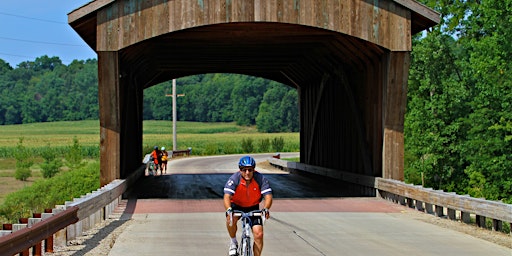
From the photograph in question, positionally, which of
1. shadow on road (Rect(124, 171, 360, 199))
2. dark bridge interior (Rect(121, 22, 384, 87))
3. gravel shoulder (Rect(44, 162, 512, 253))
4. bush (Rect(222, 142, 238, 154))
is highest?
dark bridge interior (Rect(121, 22, 384, 87))

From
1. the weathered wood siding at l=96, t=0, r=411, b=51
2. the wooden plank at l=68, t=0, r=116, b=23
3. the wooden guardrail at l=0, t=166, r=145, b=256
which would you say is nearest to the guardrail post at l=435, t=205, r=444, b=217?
the weathered wood siding at l=96, t=0, r=411, b=51

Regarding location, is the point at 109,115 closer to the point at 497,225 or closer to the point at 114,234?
the point at 114,234

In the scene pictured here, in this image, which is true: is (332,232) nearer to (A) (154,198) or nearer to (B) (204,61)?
(A) (154,198)

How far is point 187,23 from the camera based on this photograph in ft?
58.3

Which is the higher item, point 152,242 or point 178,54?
point 178,54

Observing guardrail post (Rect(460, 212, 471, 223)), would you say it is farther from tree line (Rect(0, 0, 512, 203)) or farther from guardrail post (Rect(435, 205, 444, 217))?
tree line (Rect(0, 0, 512, 203))

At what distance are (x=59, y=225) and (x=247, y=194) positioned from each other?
3.16 meters

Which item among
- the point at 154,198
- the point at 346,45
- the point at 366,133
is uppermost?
the point at 346,45

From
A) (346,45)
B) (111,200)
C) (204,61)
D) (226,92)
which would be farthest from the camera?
(226,92)

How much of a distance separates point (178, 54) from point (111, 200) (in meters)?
11.3

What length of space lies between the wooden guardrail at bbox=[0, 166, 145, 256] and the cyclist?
2.21m

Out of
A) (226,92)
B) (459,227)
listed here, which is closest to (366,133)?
(459,227)

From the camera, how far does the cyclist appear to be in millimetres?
7840

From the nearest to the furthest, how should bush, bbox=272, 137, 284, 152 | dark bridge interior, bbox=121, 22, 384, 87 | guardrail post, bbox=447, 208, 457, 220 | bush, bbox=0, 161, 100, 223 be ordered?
1. guardrail post, bbox=447, 208, 457, 220
2. dark bridge interior, bbox=121, 22, 384, 87
3. bush, bbox=0, 161, 100, 223
4. bush, bbox=272, 137, 284, 152
